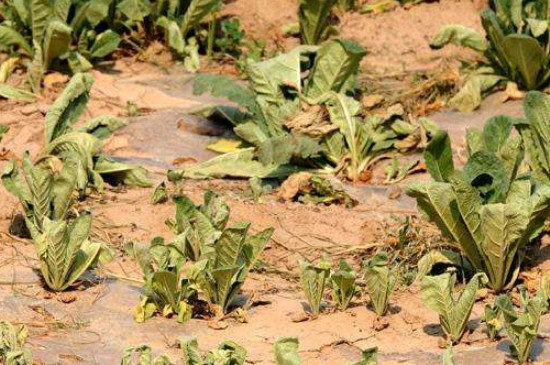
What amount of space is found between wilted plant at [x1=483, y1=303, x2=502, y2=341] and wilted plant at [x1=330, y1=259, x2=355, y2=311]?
0.57 m

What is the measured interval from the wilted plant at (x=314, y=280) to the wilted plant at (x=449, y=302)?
436 millimetres

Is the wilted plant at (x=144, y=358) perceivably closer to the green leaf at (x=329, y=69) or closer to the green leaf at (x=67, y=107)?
the green leaf at (x=67, y=107)

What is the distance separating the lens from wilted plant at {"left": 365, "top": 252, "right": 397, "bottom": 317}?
515 cm

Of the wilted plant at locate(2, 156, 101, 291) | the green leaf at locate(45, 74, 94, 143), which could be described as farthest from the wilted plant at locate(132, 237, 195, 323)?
the green leaf at locate(45, 74, 94, 143)

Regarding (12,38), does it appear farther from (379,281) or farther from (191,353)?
(191,353)

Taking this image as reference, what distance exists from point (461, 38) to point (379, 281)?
143 inches

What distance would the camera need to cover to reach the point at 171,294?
5160 mm

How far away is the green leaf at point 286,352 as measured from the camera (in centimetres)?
443

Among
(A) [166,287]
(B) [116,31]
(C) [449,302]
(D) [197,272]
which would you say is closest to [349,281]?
(C) [449,302]

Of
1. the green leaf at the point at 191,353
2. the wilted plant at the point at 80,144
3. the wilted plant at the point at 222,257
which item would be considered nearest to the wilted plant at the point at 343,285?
the wilted plant at the point at 222,257

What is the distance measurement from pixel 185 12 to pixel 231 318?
4319 millimetres

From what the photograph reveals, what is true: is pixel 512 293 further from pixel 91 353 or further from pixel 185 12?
pixel 185 12

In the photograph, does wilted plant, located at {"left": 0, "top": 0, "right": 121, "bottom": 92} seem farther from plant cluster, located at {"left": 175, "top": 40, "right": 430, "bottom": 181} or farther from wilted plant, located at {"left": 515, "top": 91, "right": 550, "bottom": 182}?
wilted plant, located at {"left": 515, "top": 91, "right": 550, "bottom": 182}

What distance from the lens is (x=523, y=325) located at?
466 cm
